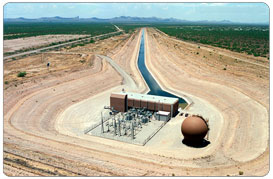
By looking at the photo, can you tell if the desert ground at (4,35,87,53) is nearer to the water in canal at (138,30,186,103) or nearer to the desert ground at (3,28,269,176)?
the desert ground at (3,28,269,176)

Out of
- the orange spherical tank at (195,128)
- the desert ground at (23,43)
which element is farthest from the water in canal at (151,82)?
the desert ground at (23,43)

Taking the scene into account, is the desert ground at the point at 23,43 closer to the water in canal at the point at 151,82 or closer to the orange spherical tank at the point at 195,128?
the water in canal at the point at 151,82

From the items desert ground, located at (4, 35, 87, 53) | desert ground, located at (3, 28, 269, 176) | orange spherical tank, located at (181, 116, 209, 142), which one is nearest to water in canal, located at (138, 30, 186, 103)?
desert ground, located at (3, 28, 269, 176)

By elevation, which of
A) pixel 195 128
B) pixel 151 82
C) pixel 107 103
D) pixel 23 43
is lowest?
pixel 107 103

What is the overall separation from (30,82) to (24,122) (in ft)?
62.6

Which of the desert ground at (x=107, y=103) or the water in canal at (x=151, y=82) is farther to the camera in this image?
the water in canal at (x=151, y=82)

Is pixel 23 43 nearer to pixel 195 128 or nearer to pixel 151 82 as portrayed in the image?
pixel 151 82

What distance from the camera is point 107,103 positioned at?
4972 centimetres

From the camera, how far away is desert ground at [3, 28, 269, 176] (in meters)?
26.0

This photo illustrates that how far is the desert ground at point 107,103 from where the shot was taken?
2598 centimetres

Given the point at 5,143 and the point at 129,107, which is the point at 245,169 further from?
the point at 5,143

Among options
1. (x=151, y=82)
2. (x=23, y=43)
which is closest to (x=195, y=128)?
(x=151, y=82)

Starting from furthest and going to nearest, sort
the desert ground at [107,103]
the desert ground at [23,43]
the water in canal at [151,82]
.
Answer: the desert ground at [23,43]
the water in canal at [151,82]
the desert ground at [107,103]

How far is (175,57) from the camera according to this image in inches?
3703
